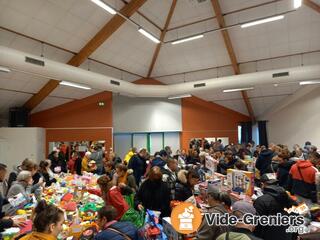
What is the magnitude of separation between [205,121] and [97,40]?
7.92 metres

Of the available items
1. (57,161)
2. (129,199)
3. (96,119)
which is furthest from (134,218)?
(96,119)

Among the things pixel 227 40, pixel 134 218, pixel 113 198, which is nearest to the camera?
pixel 134 218

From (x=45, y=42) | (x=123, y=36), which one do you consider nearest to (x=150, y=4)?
(x=123, y=36)

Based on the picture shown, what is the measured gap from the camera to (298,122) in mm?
11602

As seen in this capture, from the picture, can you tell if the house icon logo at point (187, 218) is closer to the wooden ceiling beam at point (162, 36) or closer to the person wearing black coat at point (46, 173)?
the person wearing black coat at point (46, 173)

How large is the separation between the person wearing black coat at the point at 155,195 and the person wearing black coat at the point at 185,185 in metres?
0.23

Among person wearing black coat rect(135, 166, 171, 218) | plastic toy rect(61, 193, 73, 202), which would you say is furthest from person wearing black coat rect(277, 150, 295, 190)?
plastic toy rect(61, 193, 73, 202)

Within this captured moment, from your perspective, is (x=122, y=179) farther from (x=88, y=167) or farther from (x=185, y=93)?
(x=185, y=93)

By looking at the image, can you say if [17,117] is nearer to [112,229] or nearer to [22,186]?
[22,186]

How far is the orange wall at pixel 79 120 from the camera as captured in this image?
10969 mm

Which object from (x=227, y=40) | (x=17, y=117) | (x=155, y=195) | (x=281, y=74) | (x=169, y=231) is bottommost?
(x=169, y=231)

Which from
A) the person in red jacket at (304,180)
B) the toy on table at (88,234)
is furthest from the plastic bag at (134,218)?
the person in red jacket at (304,180)

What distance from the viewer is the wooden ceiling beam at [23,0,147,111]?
690 centimetres

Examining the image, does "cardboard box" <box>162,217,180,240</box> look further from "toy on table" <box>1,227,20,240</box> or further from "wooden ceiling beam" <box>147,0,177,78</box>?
"wooden ceiling beam" <box>147,0,177,78</box>
